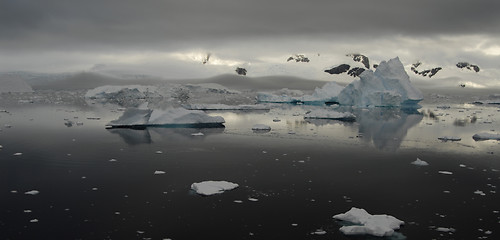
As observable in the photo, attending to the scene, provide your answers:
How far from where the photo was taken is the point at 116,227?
7730mm

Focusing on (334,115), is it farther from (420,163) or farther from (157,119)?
(420,163)

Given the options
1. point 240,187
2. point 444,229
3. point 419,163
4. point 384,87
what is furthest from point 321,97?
point 444,229

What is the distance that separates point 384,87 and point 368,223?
39380mm

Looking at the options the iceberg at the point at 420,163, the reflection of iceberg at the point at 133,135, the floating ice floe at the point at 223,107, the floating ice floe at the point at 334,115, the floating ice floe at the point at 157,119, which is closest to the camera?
the iceberg at the point at 420,163

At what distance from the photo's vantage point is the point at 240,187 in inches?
411

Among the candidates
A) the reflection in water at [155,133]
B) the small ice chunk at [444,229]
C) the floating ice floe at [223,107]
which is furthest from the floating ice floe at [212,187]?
the floating ice floe at [223,107]

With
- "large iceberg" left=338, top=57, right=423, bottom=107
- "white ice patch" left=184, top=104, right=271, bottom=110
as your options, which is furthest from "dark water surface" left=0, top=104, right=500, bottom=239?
"large iceberg" left=338, top=57, right=423, bottom=107

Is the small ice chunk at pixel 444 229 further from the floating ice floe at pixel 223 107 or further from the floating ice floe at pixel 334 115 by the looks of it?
the floating ice floe at pixel 223 107

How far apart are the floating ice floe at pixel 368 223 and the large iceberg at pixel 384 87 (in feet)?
120

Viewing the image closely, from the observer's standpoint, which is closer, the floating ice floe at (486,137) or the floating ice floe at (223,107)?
the floating ice floe at (486,137)

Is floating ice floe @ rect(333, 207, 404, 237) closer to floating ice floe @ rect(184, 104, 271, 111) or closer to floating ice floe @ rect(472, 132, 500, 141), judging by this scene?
floating ice floe @ rect(472, 132, 500, 141)

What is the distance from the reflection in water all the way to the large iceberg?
26.0 metres

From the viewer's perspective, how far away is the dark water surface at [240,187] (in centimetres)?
781

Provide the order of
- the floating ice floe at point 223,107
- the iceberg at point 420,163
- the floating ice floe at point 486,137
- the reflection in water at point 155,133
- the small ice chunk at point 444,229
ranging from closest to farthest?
the small ice chunk at point 444,229, the iceberg at point 420,163, the reflection in water at point 155,133, the floating ice floe at point 486,137, the floating ice floe at point 223,107
